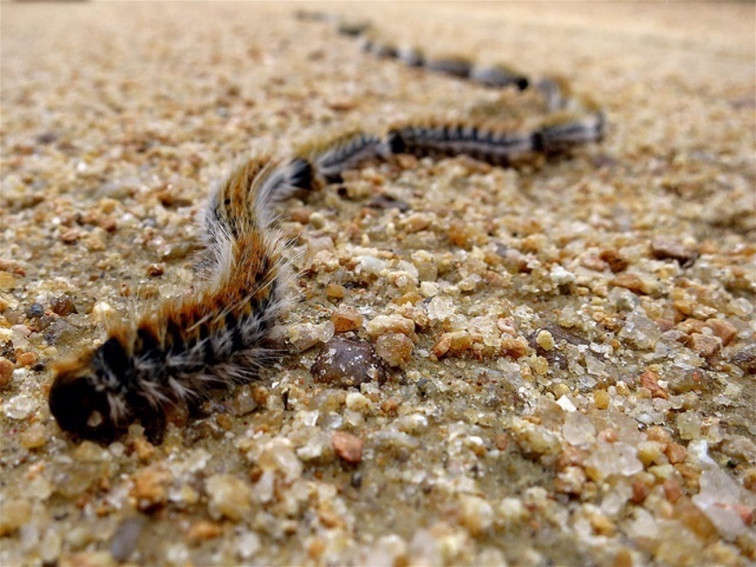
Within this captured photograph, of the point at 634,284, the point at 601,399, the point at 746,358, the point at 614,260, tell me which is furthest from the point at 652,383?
the point at 614,260

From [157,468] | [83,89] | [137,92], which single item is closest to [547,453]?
[157,468]

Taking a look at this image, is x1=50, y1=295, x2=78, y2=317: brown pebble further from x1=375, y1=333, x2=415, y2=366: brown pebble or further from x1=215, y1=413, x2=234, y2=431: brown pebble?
x1=375, y1=333, x2=415, y2=366: brown pebble

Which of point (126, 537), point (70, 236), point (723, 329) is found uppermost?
point (70, 236)

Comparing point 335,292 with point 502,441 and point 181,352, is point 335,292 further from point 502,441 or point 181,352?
point 502,441

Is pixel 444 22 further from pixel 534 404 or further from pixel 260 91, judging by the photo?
pixel 534 404

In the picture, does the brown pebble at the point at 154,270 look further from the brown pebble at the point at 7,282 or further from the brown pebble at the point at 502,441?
the brown pebble at the point at 502,441

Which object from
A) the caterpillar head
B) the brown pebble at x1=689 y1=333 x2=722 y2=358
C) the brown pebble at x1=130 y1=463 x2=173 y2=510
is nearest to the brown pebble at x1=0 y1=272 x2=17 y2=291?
the caterpillar head

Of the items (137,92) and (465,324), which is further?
(137,92)
